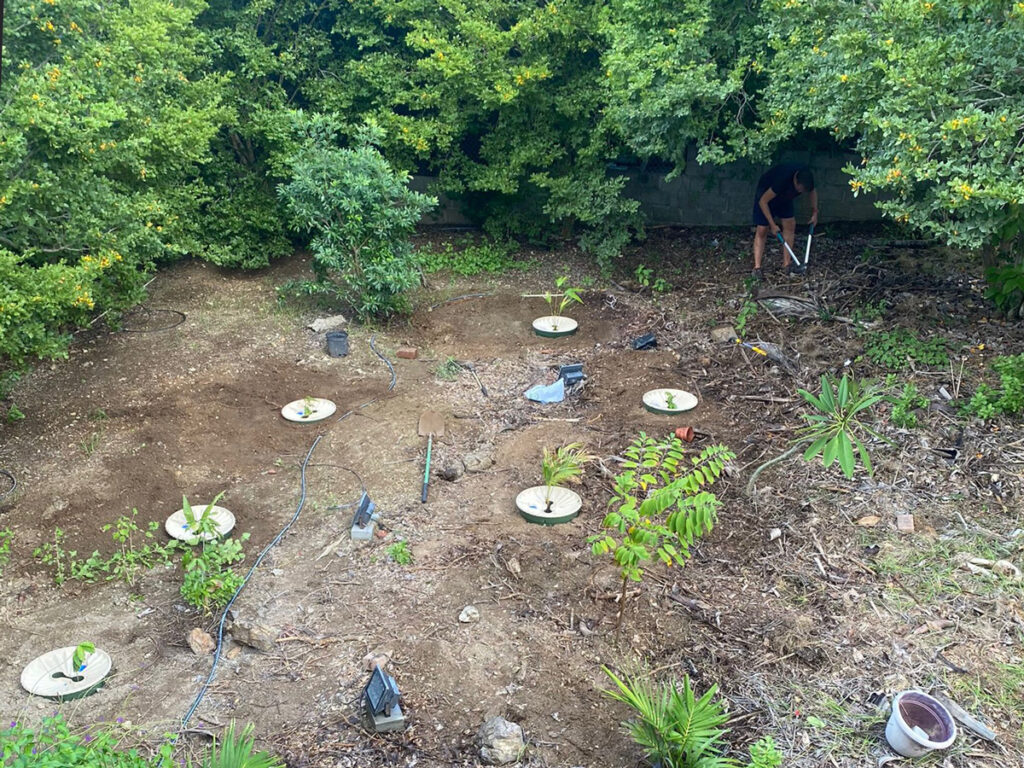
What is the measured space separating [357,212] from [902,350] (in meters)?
5.10

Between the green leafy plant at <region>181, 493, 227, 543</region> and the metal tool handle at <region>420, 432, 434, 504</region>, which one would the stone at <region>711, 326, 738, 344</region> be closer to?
the metal tool handle at <region>420, 432, 434, 504</region>

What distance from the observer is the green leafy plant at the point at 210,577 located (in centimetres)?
400

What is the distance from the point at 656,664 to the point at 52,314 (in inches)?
176

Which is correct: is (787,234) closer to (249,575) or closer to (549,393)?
(549,393)

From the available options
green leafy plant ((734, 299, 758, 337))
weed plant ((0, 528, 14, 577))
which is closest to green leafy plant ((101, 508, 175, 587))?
weed plant ((0, 528, 14, 577))

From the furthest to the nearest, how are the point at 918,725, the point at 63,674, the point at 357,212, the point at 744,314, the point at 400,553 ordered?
the point at 357,212 → the point at 744,314 → the point at 400,553 → the point at 63,674 → the point at 918,725

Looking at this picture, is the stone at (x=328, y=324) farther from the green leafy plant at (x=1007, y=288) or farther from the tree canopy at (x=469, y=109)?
the green leafy plant at (x=1007, y=288)

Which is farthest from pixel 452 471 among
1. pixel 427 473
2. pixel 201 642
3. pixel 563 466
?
pixel 201 642

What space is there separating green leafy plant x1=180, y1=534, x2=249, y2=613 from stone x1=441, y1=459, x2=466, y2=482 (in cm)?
145

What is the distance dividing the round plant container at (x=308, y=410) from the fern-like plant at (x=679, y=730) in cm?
369

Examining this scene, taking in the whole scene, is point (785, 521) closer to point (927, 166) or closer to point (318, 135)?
point (927, 166)

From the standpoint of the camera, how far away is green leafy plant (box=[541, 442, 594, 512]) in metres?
4.63

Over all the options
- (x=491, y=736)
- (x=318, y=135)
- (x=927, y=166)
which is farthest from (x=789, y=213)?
(x=491, y=736)

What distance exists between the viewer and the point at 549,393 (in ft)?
20.7
